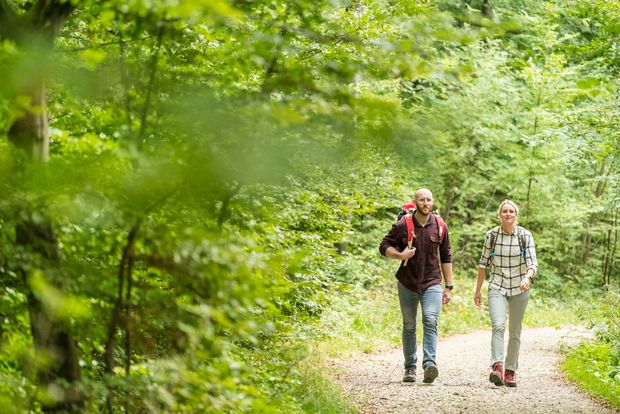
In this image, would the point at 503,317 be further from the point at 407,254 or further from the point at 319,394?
the point at 319,394

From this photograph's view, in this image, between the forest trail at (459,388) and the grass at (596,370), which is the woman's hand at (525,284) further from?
the grass at (596,370)

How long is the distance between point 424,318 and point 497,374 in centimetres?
118

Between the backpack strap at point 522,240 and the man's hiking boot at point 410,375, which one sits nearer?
the backpack strap at point 522,240

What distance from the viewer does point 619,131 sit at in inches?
415

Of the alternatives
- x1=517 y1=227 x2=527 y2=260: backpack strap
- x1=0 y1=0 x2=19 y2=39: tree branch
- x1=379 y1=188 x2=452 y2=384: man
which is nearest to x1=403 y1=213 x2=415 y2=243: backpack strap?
x1=379 y1=188 x2=452 y2=384: man

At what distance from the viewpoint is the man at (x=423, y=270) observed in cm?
852

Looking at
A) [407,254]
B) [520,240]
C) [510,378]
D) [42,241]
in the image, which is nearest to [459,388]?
[510,378]

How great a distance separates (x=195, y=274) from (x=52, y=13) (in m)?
1.25

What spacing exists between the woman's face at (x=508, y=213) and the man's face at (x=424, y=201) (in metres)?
0.85

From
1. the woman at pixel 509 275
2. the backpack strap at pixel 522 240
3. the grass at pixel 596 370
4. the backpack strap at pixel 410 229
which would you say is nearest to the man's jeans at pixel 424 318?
the backpack strap at pixel 410 229

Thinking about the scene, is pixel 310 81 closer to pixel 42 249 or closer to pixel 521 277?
Result: pixel 42 249

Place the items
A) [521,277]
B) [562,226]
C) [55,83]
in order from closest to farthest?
1. [55,83]
2. [521,277]
3. [562,226]

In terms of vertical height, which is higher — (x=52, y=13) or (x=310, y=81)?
(x=52, y=13)

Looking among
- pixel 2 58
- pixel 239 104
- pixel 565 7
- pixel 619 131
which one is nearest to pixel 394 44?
pixel 239 104
